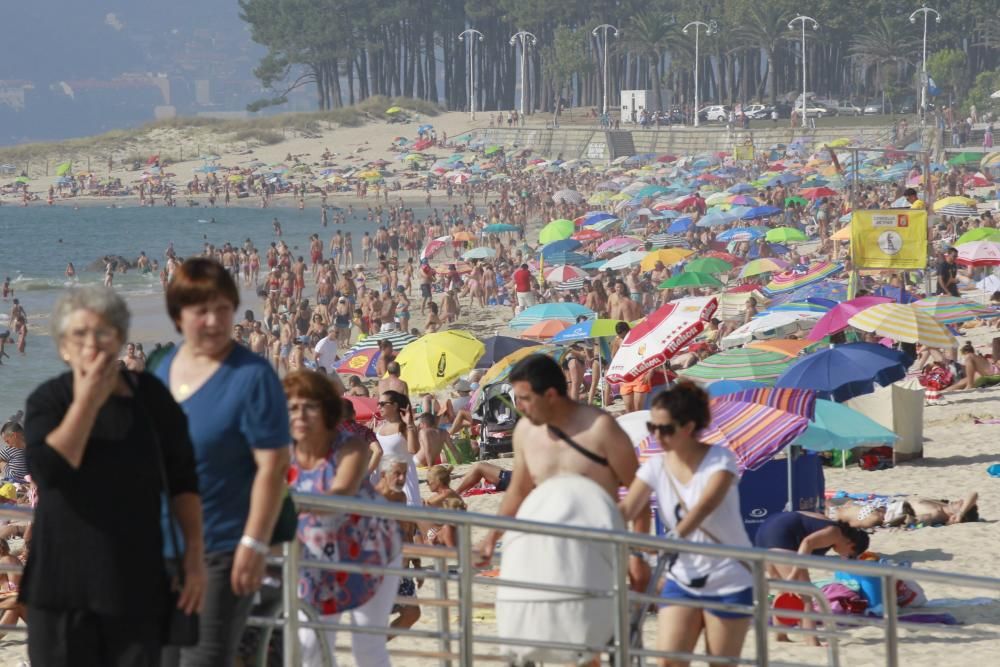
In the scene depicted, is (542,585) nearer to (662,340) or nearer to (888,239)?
(662,340)

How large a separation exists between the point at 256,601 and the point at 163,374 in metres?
0.78

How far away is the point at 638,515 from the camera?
4.63 metres

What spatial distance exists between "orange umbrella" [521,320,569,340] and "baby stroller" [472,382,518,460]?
3.32 metres

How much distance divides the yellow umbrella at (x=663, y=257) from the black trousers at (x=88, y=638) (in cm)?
2283

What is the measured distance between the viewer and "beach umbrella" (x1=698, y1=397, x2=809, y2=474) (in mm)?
8227

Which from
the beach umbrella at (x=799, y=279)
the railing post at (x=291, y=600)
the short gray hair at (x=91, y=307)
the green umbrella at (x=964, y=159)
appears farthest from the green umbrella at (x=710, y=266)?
the green umbrella at (x=964, y=159)

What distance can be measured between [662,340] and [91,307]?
9491 mm

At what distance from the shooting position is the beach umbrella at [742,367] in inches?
469

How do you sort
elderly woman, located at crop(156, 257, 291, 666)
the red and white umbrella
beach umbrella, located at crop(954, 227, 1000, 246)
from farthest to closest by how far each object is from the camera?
1. beach umbrella, located at crop(954, 227, 1000, 246)
2. the red and white umbrella
3. elderly woman, located at crop(156, 257, 291, 666)

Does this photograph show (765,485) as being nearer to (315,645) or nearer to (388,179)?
(315,645)

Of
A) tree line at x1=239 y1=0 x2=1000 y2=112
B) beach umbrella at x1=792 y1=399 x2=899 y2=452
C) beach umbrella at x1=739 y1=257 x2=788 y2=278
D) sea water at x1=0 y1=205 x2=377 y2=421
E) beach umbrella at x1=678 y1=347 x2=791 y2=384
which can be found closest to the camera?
beach umbrella at x1=792 y1=399 x2=899 y2=452

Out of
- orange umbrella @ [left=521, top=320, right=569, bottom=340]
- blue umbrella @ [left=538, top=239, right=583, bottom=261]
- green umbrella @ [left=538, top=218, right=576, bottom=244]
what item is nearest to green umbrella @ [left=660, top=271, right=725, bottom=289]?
orange umbrella @ [left=521, top=320, right=569, bottom=340]

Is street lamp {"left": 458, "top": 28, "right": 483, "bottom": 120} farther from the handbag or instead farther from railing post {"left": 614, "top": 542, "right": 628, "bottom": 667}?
the handbag

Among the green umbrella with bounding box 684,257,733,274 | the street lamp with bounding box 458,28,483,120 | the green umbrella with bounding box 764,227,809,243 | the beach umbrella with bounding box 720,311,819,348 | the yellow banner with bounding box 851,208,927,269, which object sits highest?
the street lamp with bounding box 458,28,483,120
